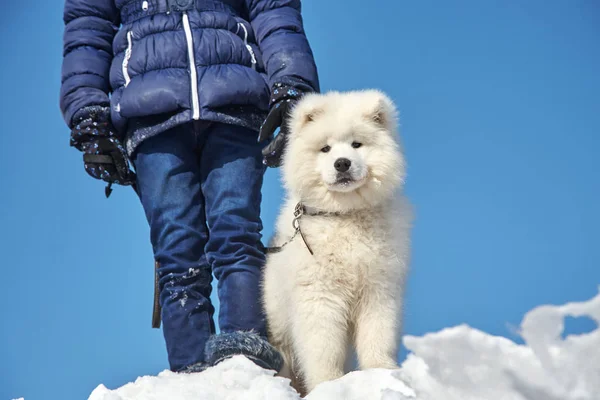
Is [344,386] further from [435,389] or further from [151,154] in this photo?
[151,154]

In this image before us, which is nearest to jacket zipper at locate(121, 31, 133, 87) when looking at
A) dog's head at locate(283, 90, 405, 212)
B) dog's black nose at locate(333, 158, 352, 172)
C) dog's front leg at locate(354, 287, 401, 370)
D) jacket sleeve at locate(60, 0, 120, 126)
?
jacket sleeve at locate(60, 0, 120, 126)

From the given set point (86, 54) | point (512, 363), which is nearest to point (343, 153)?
point (86, 54)

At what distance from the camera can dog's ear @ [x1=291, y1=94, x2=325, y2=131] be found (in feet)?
12.3

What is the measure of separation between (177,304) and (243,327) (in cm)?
36

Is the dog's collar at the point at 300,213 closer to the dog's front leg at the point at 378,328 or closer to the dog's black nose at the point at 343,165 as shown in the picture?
the dog's black nose at the point at 343,165

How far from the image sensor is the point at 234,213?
12.5 feet

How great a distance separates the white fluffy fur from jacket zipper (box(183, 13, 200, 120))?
0.50 metres

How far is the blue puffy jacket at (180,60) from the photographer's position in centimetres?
378

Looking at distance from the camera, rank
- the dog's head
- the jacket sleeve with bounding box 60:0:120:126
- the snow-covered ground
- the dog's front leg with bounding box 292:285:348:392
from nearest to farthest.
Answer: the snow-covered ground < the dog's front leg with bounding box 292:285:348:392 < the dog's head < the jacket sleeve with bounding box 60:0:120:126

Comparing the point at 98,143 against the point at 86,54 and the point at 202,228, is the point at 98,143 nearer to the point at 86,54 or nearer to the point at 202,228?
the point at 86,54

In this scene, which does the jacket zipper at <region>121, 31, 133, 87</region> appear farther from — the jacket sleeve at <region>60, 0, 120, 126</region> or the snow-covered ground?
the snow-covered ground

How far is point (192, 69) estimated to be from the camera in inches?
151

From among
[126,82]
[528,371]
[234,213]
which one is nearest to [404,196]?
[234,213]

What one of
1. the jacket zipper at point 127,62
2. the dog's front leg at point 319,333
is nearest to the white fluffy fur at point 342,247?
the dog's front leg at point 319,333
